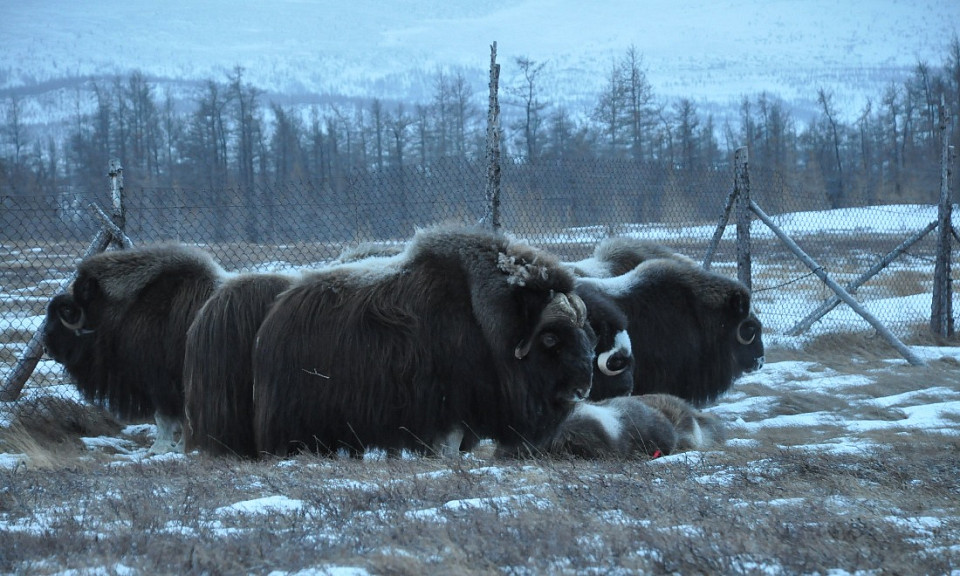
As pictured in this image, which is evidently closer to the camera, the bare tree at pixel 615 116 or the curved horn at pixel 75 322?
the curved horn at pixel 75 322

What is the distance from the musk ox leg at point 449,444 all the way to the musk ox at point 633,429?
527 mm

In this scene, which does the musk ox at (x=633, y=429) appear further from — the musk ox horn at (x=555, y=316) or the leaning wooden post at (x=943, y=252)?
the leaning wooden post at (x=943, y=252)

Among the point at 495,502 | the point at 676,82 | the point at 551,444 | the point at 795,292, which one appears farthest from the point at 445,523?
the point at 676,82

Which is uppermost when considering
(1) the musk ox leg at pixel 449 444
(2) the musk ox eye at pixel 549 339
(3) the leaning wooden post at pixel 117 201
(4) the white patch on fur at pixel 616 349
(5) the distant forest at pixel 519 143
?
(5) the distant forest at pixel 519 143

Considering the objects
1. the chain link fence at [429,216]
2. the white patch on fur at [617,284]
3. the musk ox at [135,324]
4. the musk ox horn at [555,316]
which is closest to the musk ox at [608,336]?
the white patch on fur at [617,284]

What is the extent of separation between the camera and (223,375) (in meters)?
5.18

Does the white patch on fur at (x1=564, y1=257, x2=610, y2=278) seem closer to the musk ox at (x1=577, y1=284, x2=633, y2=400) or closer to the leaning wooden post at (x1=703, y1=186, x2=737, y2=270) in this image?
the musk ox at (x1=577, y1=284, x2=633, y2=400)

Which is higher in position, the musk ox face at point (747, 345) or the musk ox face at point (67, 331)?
the musk ox face at point (67, 331)

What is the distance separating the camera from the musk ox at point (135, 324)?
236 inches

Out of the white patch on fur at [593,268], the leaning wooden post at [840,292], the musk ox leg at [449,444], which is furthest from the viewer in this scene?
the leaning wooden post at [840,292]

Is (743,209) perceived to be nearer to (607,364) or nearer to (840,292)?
(840,292)

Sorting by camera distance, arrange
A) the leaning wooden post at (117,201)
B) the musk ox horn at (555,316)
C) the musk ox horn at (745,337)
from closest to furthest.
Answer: the musk ox horn at (555,316), the leaning wooden post at (117,201), the musk ox horn at (745,337)

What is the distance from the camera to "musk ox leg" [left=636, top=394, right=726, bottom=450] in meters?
5.77

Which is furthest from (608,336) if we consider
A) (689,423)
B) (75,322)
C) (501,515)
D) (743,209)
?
(743,209)
